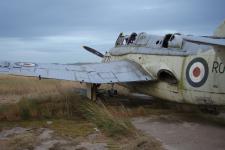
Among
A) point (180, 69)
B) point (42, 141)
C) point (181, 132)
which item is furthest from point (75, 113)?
point (181, 132)

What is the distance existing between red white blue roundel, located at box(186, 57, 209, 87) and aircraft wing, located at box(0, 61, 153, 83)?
2175 millimetres

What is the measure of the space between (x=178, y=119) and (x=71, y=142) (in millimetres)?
3654

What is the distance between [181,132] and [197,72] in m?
1.80

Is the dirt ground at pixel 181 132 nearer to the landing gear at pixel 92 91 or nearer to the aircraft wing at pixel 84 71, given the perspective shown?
the aircraft wing at pixel 84 71

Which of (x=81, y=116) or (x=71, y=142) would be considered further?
(x=81, y=116)

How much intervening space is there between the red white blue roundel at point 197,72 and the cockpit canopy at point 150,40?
2.79ft

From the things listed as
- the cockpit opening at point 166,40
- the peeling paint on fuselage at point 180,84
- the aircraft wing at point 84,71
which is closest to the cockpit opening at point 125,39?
the peeling paint on fuselage at point 180,84

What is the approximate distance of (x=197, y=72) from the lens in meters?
8.64

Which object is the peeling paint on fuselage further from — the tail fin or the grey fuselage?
the tail fin

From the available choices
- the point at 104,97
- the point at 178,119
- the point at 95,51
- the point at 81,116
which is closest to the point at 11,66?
the point at 81,116

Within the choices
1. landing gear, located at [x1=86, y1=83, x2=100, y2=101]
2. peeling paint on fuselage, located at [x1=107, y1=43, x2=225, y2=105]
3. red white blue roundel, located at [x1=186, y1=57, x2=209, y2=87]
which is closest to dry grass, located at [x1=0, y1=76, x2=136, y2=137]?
landing gear, located at [x1=86, y1=83, x2=100, y2=101]

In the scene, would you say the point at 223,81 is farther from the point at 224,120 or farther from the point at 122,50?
the point at 122,50

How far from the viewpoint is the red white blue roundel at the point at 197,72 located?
8.44m

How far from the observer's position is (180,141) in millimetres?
6887
